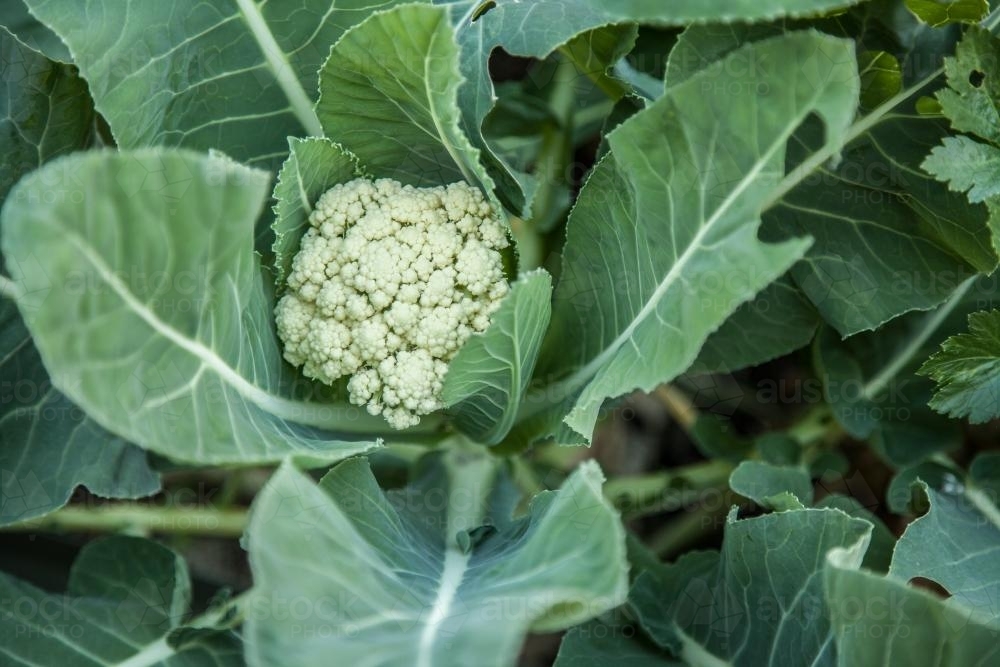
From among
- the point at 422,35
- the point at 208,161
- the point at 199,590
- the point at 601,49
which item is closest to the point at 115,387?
the point at 208,161

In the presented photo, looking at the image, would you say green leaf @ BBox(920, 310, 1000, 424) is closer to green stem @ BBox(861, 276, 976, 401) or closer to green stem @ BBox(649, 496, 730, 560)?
green stem @ BBox(861, 276, 976, 401)

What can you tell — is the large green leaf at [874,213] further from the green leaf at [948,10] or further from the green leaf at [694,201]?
the green leaf at [694,201]

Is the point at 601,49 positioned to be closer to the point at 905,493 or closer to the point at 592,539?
the point at 592,539

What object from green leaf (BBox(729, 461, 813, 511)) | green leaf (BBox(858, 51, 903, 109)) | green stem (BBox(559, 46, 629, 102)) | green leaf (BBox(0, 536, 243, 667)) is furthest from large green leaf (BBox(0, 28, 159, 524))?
green leaf (BBox(858, 51, 903, 109))

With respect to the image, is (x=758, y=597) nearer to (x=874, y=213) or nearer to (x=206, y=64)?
(x=874, y=213)

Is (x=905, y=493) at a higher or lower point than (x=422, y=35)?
lower

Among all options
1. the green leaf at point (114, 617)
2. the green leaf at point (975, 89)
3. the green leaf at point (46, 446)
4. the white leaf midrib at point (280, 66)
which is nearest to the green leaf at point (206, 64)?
the white leaf midrib at point (280, 66)
